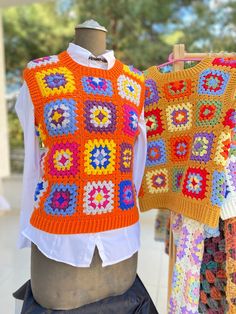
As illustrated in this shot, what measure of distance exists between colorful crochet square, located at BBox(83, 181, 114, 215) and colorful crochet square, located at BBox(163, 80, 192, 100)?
0.38 meters

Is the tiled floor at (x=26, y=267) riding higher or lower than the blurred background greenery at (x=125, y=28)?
lower

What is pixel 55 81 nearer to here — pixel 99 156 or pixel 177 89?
pixel 99 156

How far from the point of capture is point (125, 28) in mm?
4332

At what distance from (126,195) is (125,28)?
12.2 ft

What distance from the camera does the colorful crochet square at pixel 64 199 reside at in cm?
96

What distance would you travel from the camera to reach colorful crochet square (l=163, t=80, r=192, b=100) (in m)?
1.13

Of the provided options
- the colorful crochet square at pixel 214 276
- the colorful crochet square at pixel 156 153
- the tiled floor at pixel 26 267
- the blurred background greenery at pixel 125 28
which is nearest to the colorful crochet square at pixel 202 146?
the colorful crochet square at pixel 156 153

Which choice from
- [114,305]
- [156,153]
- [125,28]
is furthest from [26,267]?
[125,28]

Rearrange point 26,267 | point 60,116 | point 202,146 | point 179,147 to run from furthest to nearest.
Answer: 1. point 26,267
2. point 179,147
3. point 202,146
4. point 60,116

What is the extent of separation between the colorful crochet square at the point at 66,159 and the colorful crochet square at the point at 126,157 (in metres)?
0.14

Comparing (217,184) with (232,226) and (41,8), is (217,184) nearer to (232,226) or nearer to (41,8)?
(232,226)

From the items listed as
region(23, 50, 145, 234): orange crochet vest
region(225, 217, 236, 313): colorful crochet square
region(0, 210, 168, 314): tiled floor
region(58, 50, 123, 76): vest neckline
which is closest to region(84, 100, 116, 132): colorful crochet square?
region(23, 50, 145, 234): orange crochet vest

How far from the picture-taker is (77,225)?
0.96m

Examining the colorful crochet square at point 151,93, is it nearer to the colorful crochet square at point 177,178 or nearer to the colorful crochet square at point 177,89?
the colorful crochet square at point 177,89
